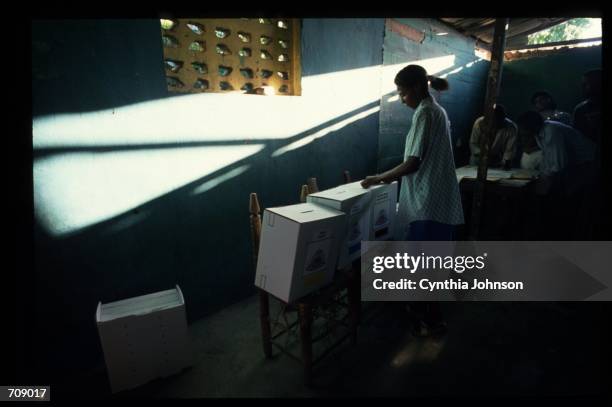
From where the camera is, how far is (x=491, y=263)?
3.39 metres

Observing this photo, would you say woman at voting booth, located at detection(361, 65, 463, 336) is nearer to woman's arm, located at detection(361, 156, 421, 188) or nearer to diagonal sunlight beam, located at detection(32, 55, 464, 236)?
woman's arm, located at detection(361, 156, 421, 188)

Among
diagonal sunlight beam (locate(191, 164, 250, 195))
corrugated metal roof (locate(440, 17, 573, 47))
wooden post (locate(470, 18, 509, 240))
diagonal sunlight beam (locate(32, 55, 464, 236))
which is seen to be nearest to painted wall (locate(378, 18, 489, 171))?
corrugated metal roof (locate(440, 17, 573, 47))

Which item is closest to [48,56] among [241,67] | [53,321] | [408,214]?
[241,67]

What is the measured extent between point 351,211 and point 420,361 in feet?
3.54

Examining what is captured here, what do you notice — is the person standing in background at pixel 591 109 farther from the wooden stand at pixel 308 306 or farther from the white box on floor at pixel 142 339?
the white box on floor at pixel 142 339

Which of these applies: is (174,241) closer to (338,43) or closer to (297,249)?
(297,249)

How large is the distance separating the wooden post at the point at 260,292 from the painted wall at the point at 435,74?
7.77ft

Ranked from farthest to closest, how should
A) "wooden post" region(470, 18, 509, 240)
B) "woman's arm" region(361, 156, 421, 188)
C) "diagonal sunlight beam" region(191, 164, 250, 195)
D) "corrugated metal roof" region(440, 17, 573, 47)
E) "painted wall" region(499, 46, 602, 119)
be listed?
1. "painted wall" region(499, 46, 602, 119)
2. "corrugated metal roof" region(440, 17, 573, 47)
3. "wooden post" region(470, 18, 509, 240)
4. "diagonal sunlight beam" region(191, 164, 250, 195)
5. "woman's arm" region(361, 156, 421, 188)

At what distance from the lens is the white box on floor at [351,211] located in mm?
1810

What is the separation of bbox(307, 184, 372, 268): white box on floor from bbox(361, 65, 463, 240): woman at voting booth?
0.18 m

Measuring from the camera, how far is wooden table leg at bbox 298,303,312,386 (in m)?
1.70

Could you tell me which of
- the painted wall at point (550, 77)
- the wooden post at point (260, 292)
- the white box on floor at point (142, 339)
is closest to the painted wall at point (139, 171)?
the white box on floor at point (142, 339)

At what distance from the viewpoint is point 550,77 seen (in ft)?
18.7

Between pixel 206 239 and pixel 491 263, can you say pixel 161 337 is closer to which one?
pixel 206 239
